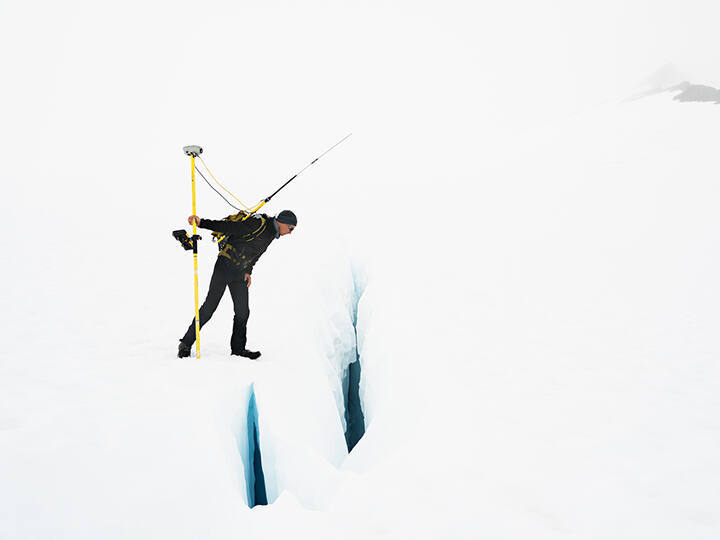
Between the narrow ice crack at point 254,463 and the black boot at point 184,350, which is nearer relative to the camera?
the narrow ice crack at point 254,463

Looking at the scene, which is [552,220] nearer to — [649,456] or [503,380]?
[503,380]

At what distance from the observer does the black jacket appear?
4129 millimetres

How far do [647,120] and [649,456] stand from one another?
70.9 ft

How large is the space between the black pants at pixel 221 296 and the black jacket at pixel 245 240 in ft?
0.29

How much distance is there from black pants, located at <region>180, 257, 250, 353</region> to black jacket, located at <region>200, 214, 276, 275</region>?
89mm

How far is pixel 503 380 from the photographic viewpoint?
15.3 feet

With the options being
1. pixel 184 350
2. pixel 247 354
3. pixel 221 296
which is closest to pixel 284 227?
pixel 221 296

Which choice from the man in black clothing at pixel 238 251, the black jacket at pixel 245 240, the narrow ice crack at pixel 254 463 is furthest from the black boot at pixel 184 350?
the black jacket at pixel 245 240

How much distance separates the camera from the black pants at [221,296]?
→ 421cm

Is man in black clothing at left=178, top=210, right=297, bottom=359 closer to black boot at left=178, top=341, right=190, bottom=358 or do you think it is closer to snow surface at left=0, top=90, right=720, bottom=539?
black boot at left=178, top=341, right=190, bottom=358

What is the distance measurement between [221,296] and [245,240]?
664mm

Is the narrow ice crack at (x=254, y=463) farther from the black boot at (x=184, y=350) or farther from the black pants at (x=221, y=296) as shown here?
the black boot at (x=184, y=350)

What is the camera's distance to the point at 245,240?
4.20 metres

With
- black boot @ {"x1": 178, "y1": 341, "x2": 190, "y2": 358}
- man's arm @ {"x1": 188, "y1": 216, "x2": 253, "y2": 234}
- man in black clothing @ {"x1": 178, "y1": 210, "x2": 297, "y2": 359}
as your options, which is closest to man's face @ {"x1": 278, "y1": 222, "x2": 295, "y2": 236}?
man in black clothing @ {"x1": 178, "y1": 210, "x2": 297, "y2": 359}
